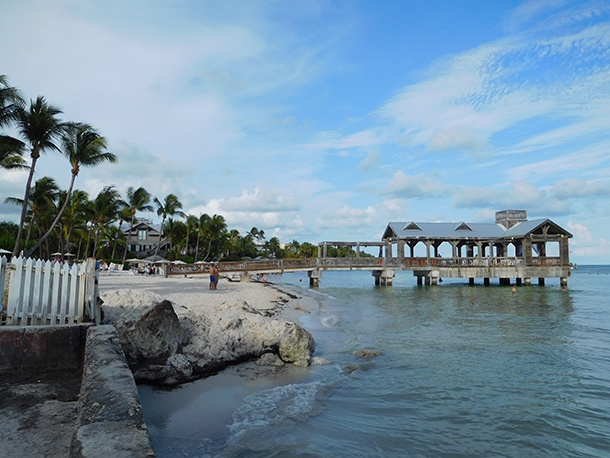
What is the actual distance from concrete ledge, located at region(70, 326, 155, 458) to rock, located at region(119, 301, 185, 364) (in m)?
3.16

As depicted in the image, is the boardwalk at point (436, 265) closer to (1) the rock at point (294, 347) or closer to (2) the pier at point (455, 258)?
(2) the pier at point (455, 258)

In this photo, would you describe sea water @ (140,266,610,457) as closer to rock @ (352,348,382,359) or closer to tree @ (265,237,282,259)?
rock @ (352,348,382,359)

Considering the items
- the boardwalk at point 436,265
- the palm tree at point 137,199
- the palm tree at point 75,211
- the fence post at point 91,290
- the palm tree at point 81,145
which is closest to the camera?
the fence post at point 91,290

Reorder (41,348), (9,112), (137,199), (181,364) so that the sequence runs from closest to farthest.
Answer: (41,348) → (181,364) → (9,112) → (137,199)

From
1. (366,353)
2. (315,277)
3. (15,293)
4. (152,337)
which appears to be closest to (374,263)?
(315,277)

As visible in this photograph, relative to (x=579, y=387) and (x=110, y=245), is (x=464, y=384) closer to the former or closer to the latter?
(x=579, y=387)

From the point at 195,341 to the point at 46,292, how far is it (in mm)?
3390

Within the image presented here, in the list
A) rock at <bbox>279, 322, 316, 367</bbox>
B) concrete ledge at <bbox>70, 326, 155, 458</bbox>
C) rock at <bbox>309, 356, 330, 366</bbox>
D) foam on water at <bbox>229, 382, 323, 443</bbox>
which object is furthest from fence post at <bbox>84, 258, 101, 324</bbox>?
rock at <bbox>309, 356, 330, 366</bbox>

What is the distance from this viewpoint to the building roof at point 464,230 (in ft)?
142

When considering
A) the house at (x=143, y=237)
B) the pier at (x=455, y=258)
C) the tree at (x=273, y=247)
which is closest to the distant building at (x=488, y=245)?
the pier at (x=455, y=258)

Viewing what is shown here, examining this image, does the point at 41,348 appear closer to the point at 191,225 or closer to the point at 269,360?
the point at 269,360

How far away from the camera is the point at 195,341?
8.93 meters

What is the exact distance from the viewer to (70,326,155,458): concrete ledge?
2.58 metres

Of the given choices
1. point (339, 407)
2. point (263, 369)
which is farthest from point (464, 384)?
point (263, 369)
